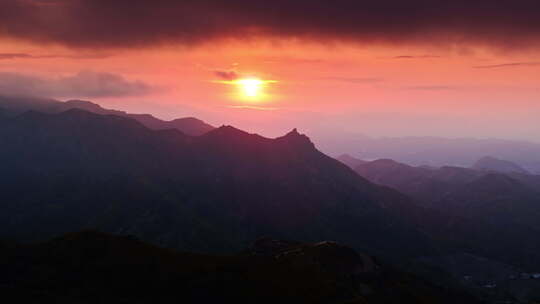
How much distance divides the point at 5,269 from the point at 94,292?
38711 mm

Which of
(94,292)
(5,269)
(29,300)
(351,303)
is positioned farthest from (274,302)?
(5,269)

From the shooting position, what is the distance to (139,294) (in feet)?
615

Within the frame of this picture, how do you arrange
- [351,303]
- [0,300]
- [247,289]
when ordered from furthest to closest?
1. [247,289]
2. [351,303]
3. [0,300]

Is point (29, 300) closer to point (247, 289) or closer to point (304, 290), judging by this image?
point (247, 289)

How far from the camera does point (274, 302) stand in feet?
Result: 611

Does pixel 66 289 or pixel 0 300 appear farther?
pixel 66 289

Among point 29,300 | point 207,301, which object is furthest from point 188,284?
point 29,300

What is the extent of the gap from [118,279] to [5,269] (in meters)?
39.4

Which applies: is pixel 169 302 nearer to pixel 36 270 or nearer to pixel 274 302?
pixel 274 302

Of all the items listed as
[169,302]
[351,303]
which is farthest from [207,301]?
[351,303]

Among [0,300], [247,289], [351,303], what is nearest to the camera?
[0,300]

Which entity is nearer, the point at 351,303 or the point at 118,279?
the point at 351,303

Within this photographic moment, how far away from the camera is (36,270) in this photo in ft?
652

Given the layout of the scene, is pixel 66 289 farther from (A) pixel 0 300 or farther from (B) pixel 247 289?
(B) pixel 247 289
